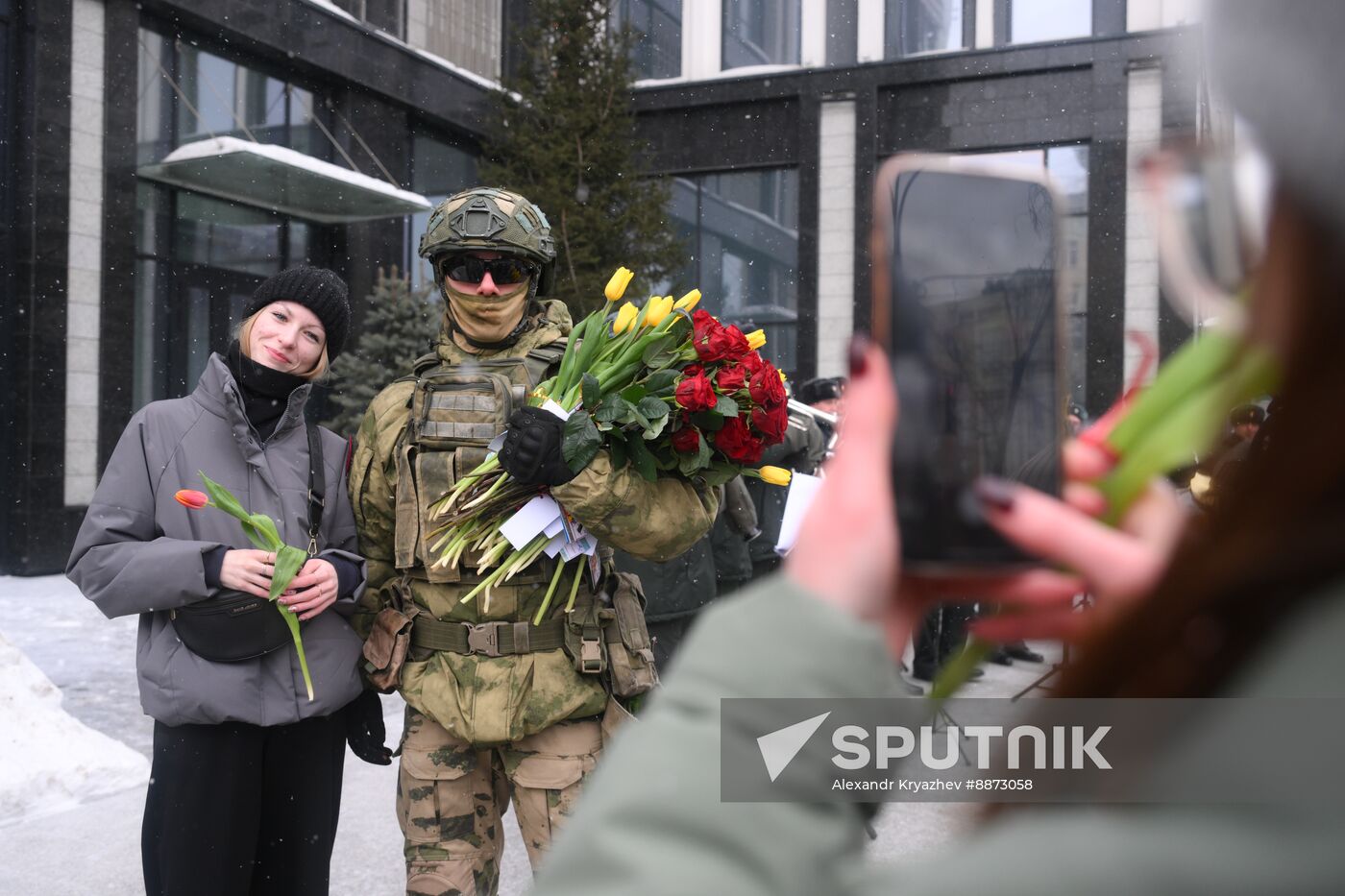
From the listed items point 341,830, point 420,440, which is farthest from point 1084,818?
point 341,830

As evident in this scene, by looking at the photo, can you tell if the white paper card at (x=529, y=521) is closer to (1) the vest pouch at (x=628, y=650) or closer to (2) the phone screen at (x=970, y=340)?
(1) the vest pouch at (x=628, y=650)

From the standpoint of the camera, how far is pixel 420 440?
113 inches

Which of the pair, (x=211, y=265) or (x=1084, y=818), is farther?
(x=211, y=265)

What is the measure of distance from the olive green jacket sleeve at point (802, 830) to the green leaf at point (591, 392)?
204cm

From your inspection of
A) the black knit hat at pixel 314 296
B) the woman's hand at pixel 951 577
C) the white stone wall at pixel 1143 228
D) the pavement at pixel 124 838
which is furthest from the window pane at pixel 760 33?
the woman's hand at pixel 951 577

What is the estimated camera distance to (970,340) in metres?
0.55

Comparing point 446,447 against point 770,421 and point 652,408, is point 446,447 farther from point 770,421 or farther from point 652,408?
point 770,421

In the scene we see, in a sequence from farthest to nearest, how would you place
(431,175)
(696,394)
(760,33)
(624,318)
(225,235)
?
1. (760,33)
2. (431,175)
3. (225,235)
4. (624,318)
5. (696,394)

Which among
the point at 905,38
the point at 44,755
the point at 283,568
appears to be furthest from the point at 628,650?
the point at 905,38

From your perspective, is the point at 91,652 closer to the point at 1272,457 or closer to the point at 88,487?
the point at 88,487

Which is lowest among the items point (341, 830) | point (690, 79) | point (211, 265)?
point (341, 830)

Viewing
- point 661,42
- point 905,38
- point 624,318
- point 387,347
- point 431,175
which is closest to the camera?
point 624,318

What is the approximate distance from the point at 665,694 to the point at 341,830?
4.05 metres

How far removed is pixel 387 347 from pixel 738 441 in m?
7.26
